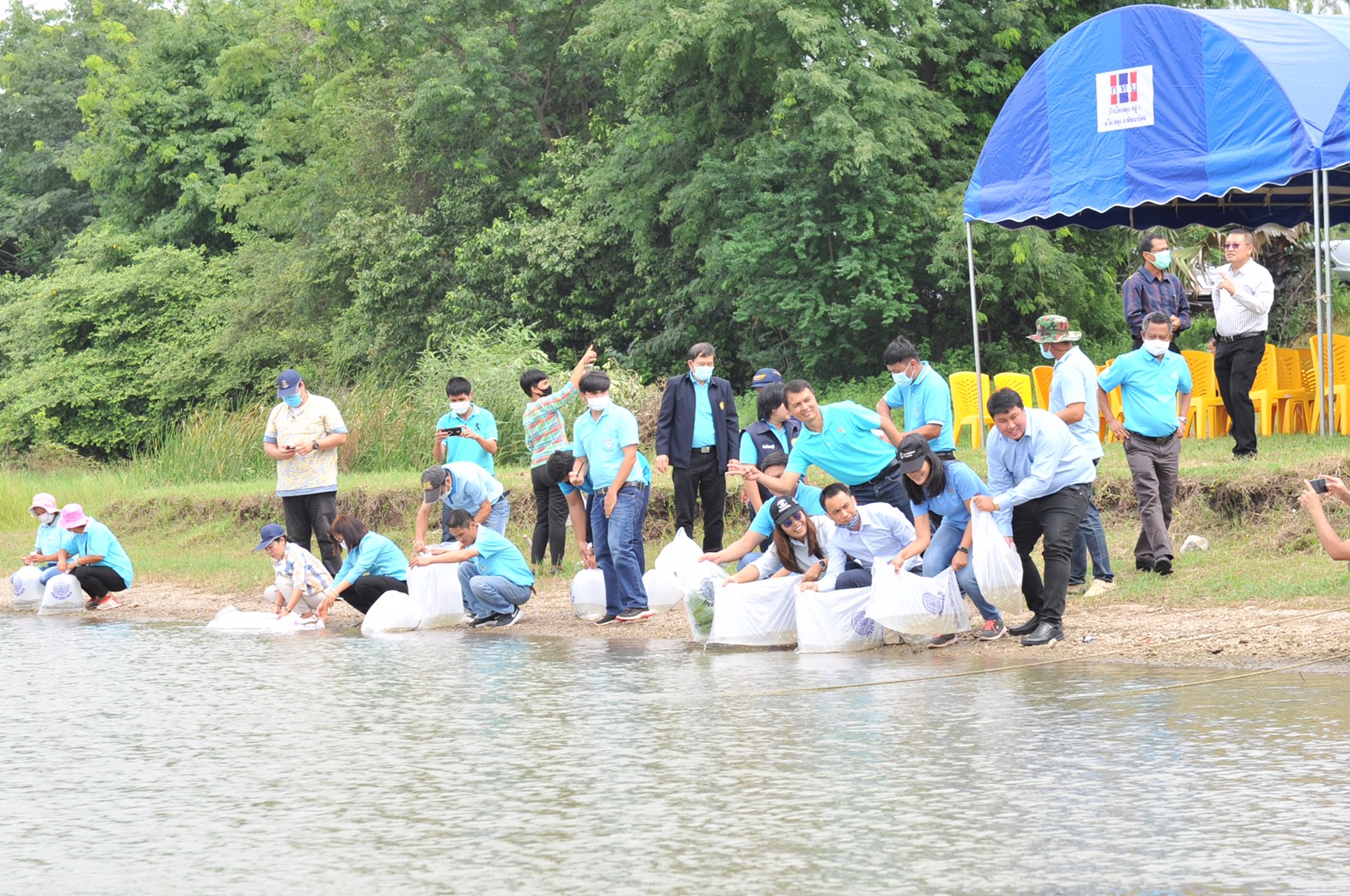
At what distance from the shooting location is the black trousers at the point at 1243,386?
14.2 meters

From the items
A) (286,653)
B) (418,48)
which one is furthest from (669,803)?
(418,48)

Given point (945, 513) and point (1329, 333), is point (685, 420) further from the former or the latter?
point (1329, 333)

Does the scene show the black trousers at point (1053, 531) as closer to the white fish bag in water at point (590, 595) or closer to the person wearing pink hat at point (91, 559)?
the white fish bag in water at point (590, 595)

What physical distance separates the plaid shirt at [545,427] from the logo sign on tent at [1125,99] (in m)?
6.06

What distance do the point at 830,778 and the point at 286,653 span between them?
580 centimetres

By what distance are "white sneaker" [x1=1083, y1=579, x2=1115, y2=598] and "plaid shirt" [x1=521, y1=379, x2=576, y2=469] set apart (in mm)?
4916

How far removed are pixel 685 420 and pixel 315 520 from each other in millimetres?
3587

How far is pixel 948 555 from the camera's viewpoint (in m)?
10.4

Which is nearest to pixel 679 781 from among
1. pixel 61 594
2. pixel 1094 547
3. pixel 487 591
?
pixel 1094 547

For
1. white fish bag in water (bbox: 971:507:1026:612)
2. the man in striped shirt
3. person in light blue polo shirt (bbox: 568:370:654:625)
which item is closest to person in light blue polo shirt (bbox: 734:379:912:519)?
white fish bag in water (bbox: 971:507:1026:612)

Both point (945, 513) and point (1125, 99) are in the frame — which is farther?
point (1125, 99)

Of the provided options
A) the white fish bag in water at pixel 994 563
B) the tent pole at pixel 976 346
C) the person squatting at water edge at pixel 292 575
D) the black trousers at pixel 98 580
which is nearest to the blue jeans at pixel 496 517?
the person squatting at water edge at pixel 292 575

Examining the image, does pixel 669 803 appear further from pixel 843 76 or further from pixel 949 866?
pixel 843 76

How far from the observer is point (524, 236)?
29875 millimetres
